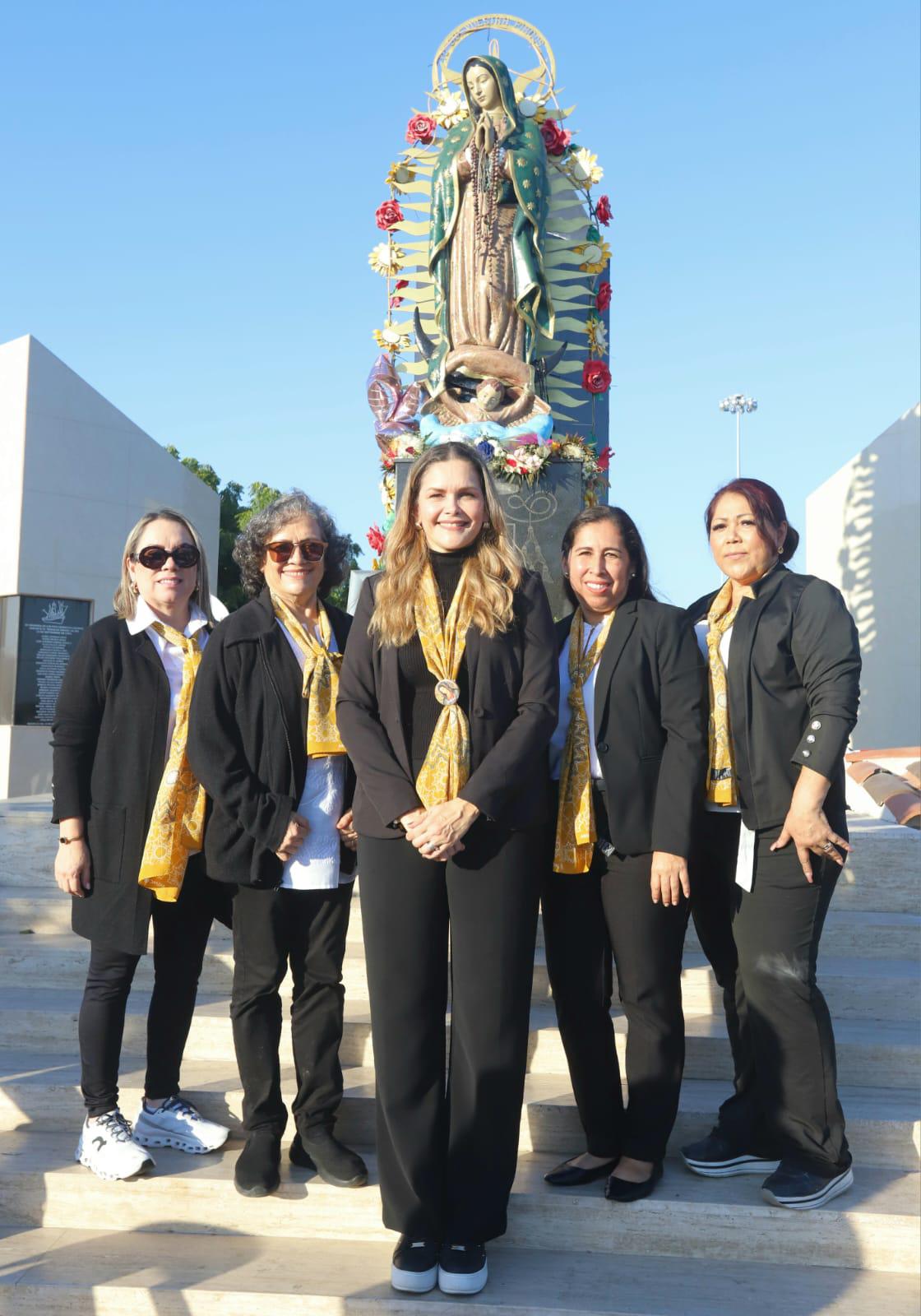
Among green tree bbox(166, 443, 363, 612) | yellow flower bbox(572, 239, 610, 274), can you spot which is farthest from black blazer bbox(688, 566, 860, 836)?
green tree bbox(166, 443, 363, 612)

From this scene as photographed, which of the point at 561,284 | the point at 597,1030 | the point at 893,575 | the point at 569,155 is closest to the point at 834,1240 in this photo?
the point at 597,1030

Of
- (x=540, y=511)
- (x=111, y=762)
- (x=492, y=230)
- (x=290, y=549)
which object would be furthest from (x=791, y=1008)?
(x=492, y=230)

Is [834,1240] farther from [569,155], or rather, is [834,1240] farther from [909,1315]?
[569,155]

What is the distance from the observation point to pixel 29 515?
10.7 m

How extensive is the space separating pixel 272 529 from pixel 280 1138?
63.6 inches

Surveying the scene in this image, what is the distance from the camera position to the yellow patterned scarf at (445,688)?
2488 mm

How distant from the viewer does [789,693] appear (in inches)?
111

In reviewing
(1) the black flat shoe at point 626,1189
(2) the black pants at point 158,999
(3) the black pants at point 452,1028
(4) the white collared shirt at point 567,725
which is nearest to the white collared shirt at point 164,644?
(2) the black pants at point 158,999

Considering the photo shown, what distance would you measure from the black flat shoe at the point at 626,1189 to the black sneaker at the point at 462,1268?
16.1 inches

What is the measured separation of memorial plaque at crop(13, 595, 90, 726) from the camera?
10.1 m

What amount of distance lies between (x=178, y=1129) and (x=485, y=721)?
1483mm

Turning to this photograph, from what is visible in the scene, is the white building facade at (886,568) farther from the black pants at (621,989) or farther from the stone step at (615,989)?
the black pants at (621,989)

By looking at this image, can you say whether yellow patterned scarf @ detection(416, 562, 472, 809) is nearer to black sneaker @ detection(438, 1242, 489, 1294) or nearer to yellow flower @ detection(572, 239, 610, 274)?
black sneaker @ detection(438, 1242, 489, 1294)

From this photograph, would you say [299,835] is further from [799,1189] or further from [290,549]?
[799,1189]
